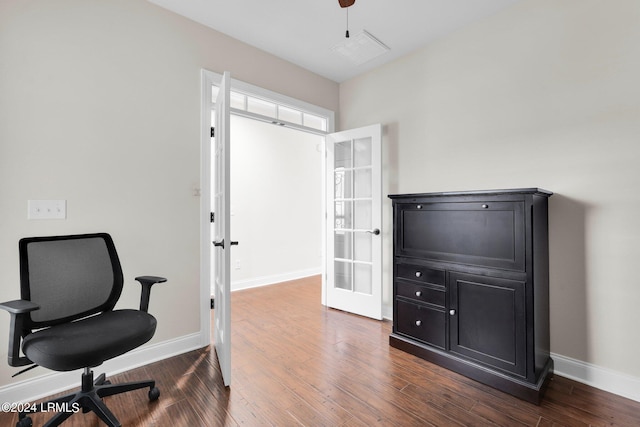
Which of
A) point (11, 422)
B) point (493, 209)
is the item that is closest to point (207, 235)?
point (11, 422)

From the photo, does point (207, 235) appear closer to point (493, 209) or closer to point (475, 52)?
point (493, 209)

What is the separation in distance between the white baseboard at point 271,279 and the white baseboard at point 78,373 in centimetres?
189

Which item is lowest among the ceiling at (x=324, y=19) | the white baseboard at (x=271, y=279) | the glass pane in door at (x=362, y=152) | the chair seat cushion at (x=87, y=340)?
the white baseboard at (x=271, y=279)

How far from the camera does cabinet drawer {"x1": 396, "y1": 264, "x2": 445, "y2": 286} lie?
224cm

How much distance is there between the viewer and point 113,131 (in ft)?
7.06

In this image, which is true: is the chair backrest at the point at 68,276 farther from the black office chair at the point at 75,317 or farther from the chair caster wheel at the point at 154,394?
the chair caster wheel at the point at 154,394

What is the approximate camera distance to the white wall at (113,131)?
1824 mm

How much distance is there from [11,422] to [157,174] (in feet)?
5.43

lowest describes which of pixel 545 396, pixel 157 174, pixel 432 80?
pixel 545 396

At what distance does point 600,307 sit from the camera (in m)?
1.98

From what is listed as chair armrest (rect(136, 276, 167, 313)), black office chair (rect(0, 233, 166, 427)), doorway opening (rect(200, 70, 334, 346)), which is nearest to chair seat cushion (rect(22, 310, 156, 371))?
black office chair (rect(0, 233, 166, 427))

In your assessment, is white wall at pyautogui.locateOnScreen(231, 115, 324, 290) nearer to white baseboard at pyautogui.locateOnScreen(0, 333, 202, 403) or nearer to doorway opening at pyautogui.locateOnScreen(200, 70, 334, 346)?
doorway opening at pyautogui.locateOnScreen(200, 70, 334, 346)

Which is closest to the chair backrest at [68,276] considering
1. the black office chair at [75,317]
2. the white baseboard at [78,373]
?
the black office chair at [75,317]

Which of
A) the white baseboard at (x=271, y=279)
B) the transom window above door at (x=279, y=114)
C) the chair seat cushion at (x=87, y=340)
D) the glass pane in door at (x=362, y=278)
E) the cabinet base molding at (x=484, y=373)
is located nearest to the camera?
the chair seat cushion at (x=87, y=340)
